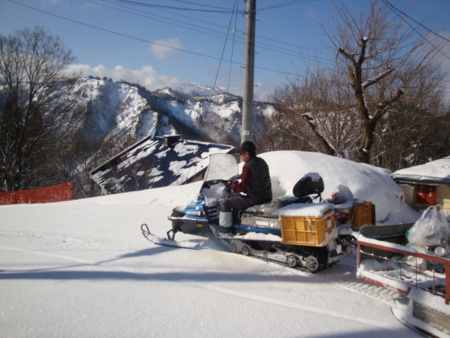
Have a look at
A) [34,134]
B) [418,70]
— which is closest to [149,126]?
[34,134]

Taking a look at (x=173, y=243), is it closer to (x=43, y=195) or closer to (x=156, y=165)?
(x=43, y=195)

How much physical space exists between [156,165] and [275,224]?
17863 mm

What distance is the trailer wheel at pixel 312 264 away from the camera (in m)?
3.76

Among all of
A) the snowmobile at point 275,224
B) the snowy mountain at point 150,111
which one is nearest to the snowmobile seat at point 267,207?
the snowmobile at point 275,224

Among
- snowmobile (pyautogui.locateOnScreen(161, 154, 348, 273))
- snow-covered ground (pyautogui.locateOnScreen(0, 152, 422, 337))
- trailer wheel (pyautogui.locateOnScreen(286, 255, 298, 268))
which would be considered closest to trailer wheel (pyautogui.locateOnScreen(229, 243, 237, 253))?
snowmobile (pyautogui.locateOnScreen(161, 154, 348, 273))

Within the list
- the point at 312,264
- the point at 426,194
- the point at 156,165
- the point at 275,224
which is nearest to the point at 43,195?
the point at 156,165

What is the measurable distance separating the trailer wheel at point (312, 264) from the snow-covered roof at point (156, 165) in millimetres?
14560

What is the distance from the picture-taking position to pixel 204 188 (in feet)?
16.9

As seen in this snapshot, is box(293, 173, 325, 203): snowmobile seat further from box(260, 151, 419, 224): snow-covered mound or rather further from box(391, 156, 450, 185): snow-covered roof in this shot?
box(391, 156, 450, 185): snow-covered roof

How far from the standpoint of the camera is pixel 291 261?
3.99m

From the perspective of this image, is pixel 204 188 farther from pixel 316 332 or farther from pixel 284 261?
pixel 316 332

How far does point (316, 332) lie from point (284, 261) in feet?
4.73

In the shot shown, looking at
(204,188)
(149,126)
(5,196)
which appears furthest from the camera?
(149,126)

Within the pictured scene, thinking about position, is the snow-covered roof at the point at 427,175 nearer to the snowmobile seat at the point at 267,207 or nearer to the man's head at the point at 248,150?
the snowmobile seat at the point at 267,207
